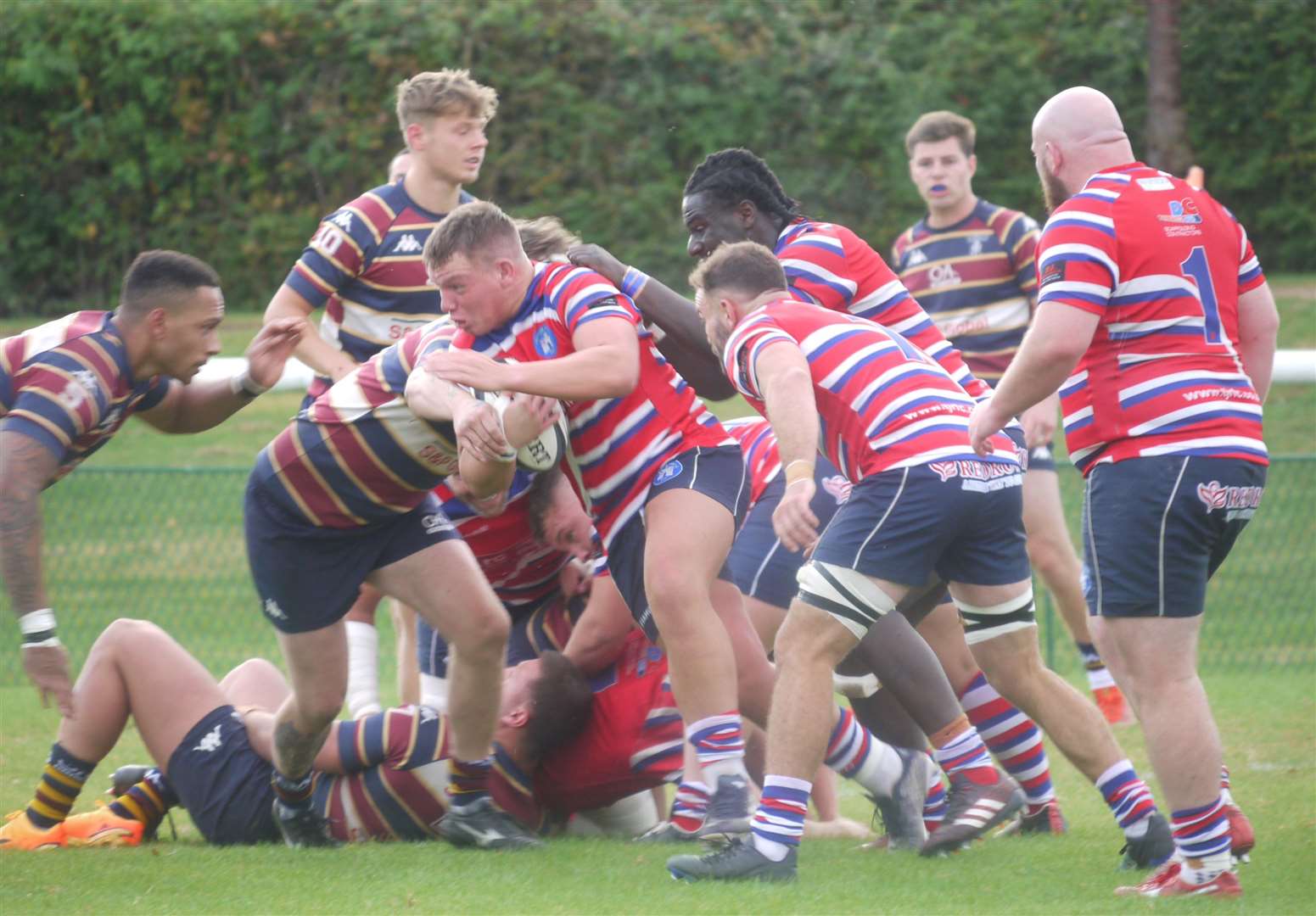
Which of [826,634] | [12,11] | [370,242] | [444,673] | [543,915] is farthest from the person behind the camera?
[12,11]

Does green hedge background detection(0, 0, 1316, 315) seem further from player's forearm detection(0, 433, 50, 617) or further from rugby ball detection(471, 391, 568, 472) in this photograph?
player's forearm detection(0, 433, 50, 617)

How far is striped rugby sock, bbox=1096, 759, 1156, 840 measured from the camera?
4727mm

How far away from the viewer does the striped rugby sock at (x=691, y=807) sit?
5.18 metres

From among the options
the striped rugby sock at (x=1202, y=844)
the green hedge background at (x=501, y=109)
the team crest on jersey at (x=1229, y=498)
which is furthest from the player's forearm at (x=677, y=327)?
the green hedge background at (x=501, y=109)

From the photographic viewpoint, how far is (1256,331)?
4.68m

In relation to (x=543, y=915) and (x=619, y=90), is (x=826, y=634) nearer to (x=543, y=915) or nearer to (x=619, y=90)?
(x=543, y=915)

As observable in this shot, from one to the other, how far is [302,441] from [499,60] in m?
10.5

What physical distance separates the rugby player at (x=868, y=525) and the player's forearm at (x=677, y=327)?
1.93ft

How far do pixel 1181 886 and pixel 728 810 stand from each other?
1210 millimetres

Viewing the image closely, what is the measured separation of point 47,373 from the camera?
189 inches

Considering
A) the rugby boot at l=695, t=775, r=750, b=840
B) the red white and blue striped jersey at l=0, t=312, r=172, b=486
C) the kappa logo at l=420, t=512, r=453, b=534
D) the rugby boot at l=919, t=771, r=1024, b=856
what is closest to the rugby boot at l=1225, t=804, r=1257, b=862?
the rugby boot at l=919, t=771, r=1024, b=856

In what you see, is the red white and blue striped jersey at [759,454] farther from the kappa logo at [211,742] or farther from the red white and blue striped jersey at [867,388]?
the kappa logo at [211,742]

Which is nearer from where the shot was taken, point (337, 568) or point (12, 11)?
point (337, 568)

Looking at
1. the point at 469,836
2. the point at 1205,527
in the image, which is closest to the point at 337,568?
the point at 469,836
